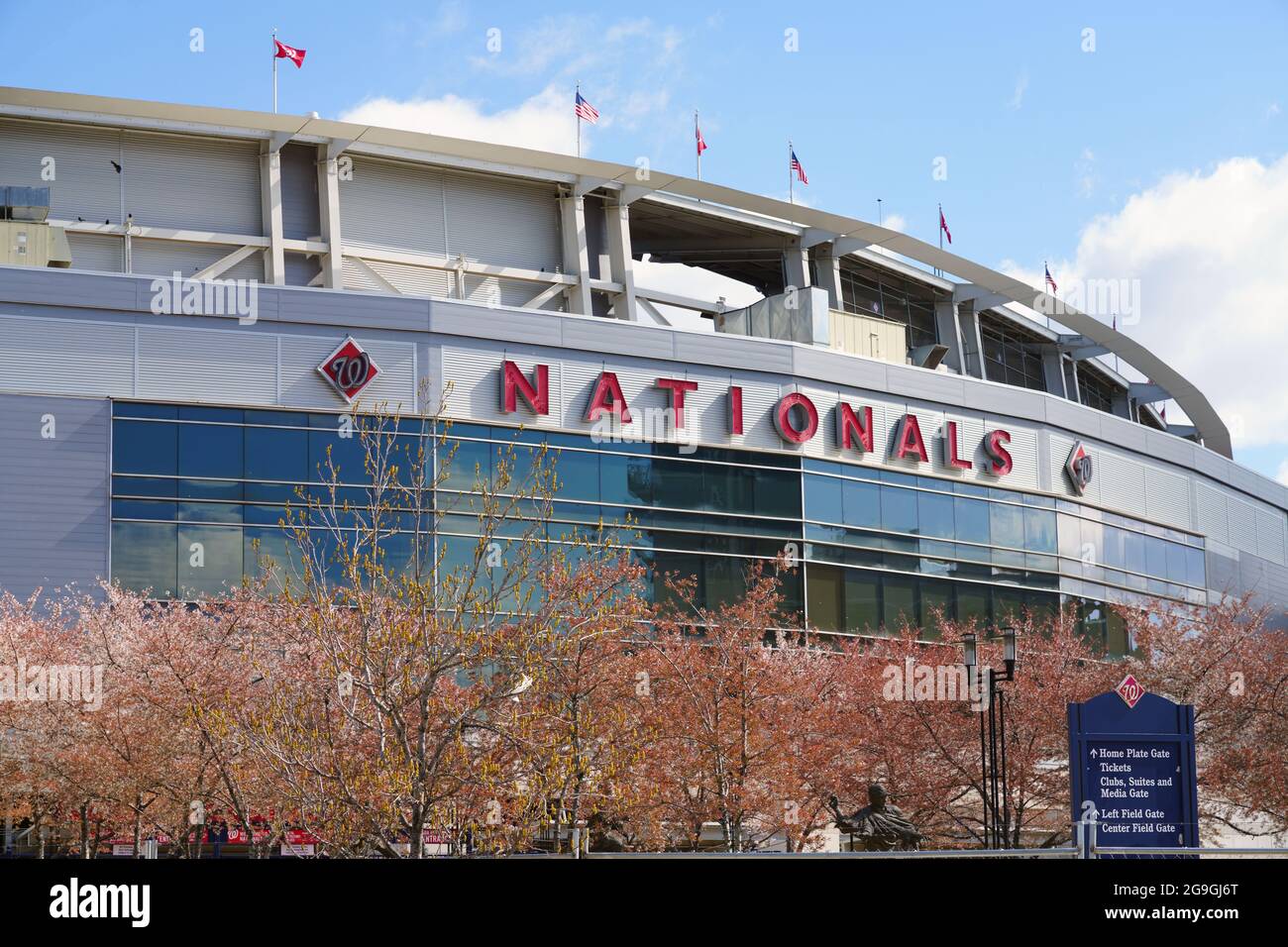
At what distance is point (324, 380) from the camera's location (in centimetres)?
4512

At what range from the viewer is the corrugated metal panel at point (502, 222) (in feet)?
172

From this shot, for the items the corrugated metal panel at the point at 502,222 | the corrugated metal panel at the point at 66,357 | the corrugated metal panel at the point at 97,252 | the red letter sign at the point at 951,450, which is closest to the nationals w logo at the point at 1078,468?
the red letter sign at the point at 951,450

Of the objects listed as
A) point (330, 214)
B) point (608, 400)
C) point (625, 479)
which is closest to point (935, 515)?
point (625, 479)

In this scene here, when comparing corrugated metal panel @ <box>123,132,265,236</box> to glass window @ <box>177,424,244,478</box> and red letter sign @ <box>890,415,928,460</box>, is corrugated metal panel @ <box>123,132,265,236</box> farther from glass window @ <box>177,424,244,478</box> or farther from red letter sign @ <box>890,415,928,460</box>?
red letter sign @ <box>890,415,928,460</box>

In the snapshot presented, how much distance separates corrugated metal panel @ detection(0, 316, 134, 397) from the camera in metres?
43.0

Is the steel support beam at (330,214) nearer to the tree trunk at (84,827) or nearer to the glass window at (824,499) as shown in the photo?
the glass window at (824,499)

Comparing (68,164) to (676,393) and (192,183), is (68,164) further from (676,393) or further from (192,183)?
(676,393)

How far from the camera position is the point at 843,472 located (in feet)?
171

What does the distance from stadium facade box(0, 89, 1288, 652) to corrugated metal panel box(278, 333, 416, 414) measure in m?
0.08

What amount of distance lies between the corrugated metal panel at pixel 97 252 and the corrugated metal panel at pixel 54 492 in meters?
6.32

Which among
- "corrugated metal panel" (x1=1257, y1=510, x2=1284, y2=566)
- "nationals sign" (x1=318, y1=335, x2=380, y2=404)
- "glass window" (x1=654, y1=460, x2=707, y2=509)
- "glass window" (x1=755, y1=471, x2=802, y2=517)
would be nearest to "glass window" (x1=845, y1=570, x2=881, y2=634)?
"glass window" (x1=755, y1=471, x2=802, y2=517)

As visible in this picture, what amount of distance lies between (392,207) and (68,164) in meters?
9.84
